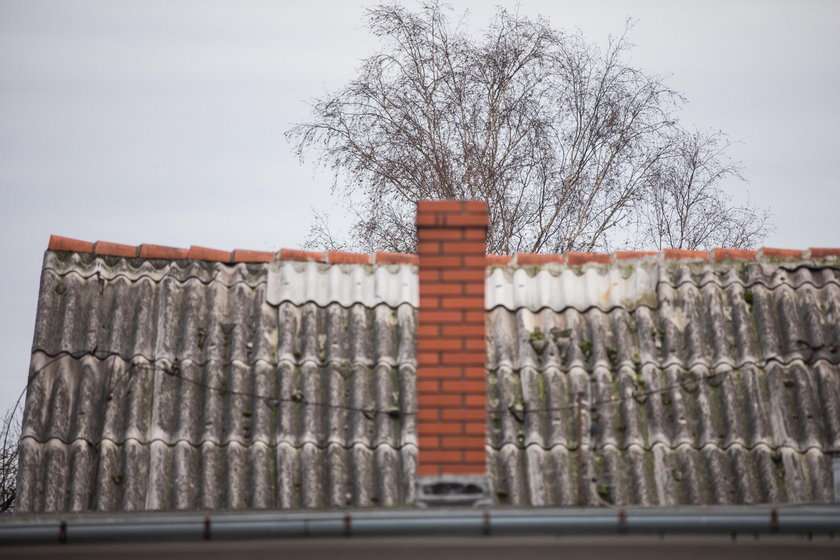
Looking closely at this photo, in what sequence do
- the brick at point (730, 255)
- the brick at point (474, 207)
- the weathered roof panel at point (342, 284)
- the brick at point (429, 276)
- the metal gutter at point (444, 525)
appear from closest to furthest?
1. the metal gutter at point (444, 525)
2. the brick at point (429, 276)
3. the brick at point (474, 207)
4. the weathered roof panel at point (342, 284)
5. the brick at point (730, 255)

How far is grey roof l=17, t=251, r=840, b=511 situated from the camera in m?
7.49

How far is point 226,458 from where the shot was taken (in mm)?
7633

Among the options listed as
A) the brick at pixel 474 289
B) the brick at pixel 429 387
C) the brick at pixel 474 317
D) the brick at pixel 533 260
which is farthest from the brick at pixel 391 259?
the brick at pixel 429 387

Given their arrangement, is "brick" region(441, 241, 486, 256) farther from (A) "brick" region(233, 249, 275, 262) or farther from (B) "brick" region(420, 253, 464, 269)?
(A) "brick" region(233, 249, 275, 262)

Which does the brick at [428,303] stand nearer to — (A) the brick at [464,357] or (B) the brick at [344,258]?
(A) the brick at [464,357]

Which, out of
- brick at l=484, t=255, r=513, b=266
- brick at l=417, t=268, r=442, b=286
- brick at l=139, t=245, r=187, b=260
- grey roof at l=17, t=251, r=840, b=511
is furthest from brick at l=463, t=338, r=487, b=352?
brick at l=139, t=245, r=187, b=260

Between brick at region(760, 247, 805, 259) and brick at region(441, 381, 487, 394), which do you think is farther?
brick at region(760, 247, 805, 259)

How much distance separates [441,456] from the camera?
6.34 meters

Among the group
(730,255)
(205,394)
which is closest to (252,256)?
(205,394)

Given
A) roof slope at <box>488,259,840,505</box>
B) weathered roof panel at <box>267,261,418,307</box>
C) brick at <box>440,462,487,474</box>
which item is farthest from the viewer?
weathered roof panel at <box>267,261,418,307</box>

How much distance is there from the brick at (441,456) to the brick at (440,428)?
107 mm

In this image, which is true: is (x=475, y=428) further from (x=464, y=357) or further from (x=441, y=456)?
(x=464, y=357)

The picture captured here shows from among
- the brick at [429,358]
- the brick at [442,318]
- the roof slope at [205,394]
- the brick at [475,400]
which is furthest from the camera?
the roof slope at [205,394]

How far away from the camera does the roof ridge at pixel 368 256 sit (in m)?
8.84
